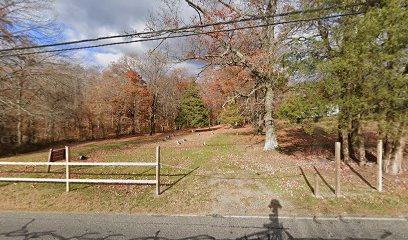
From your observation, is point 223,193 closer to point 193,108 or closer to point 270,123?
point 270,123

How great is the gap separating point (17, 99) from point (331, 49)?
18185 millimetres

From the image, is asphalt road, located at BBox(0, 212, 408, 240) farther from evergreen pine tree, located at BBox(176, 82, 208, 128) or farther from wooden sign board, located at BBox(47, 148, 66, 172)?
evergreen pine tree, located at BBox(176, 82, 208, 128)

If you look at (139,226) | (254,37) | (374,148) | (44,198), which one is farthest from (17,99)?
(374,148)

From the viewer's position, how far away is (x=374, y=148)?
10.9m

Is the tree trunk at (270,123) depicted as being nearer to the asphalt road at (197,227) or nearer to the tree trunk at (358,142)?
the tree trunk at (358,142)

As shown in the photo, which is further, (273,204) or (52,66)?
(52,66)

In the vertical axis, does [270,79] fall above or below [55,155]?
above

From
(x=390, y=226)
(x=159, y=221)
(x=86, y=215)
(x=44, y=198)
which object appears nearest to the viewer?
(x=390, y=226)

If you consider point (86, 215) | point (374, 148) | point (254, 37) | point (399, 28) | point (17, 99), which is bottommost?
point (86, 215)

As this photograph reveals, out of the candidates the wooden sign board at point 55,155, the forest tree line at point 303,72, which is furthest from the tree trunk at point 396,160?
the wooden sign board at point 55,155

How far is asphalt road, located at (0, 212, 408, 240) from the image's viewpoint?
4219 millimetres

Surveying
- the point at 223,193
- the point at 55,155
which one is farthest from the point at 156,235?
the point at 55,155

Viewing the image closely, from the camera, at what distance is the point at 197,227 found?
4.59 metres

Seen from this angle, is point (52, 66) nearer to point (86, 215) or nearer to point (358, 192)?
point (86, 215)
